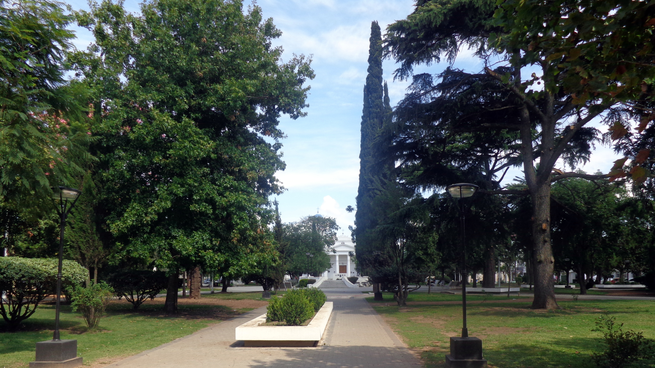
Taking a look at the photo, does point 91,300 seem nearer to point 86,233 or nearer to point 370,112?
point 86,233

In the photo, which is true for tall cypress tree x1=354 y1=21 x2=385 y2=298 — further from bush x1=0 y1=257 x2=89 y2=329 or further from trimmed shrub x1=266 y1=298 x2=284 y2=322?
bush x1=0 y1=257 x2=89 y2=329

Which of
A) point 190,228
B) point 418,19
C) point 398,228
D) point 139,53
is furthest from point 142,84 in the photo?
point 398,228

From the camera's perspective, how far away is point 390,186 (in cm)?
2445

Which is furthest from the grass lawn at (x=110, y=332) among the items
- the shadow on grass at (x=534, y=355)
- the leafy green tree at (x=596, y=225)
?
the leafy green tree at (x=596, y=225)

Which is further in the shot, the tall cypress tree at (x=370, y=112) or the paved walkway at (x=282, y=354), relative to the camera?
the tall cypress tree at (x=370, y=112)

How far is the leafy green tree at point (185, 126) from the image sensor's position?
637 inches

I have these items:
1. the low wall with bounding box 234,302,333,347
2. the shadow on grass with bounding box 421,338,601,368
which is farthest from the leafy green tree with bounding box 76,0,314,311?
the shadow on grass with bounding box 421,338,601,368

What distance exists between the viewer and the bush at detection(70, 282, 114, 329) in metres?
12.7

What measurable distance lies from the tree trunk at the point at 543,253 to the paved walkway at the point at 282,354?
764cm

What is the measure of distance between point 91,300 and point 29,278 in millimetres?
1636

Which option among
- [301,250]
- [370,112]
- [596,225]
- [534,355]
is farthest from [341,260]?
[534,355]

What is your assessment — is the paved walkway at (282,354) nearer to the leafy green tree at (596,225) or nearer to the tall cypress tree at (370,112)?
the leafy green tree at (596,225)

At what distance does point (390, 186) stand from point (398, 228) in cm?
442

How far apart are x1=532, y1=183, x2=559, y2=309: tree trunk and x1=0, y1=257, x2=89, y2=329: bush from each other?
15.7 meters
